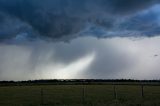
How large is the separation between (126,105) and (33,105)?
33.5 feet

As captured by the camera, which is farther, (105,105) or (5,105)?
(5,105)

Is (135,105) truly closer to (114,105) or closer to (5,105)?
(114,105)

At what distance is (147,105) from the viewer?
30438mm

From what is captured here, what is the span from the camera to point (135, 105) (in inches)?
1222

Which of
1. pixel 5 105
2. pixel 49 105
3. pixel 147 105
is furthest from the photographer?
pixel 5 105

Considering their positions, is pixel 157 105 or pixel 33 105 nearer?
pixel 157 105

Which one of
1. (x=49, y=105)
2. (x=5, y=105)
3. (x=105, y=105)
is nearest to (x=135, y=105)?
(x=105, y=105)

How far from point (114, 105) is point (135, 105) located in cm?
211

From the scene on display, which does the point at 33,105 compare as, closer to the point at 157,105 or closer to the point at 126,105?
the point at 126,105

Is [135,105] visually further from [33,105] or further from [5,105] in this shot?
[5,105]

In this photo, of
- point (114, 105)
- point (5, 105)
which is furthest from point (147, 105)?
point (5, 105)

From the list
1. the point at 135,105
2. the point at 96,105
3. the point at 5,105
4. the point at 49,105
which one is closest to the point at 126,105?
the point at 135,105

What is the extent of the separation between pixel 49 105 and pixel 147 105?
10.2 m

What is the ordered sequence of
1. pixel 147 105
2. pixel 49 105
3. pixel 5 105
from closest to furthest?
pixel 147 105 → pixel 49 105 → pixel 5 105
